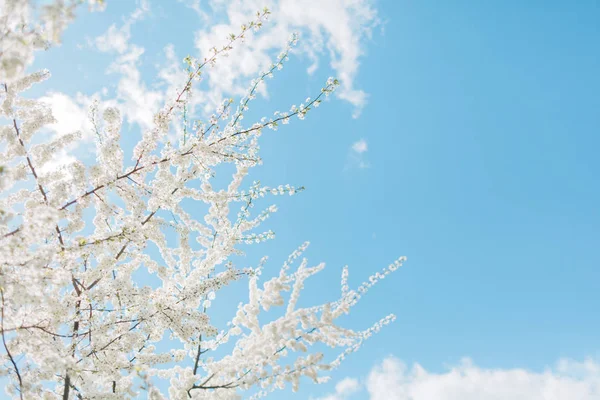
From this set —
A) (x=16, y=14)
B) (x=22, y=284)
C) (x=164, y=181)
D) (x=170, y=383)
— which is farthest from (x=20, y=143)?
(x=170, y=383)

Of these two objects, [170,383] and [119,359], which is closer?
[119,359]

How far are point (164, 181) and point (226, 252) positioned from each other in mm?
1594

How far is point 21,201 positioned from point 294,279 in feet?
9.97

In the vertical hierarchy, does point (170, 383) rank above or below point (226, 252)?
below

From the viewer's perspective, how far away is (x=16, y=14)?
7.80 ft

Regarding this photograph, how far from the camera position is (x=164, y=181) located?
5.03 m

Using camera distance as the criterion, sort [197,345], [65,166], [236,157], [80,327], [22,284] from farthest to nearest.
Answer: [197,345]
[236,157]
[80,327]
[65,166]
[22,284]

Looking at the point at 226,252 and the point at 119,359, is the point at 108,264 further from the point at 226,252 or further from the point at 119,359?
the point at 226,252

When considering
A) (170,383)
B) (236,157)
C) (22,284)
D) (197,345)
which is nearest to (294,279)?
(236,157)

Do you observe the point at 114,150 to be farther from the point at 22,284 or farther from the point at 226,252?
the point at 226,252

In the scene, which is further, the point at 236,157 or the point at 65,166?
the point at 236,157

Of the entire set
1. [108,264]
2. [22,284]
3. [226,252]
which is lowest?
[22,284]

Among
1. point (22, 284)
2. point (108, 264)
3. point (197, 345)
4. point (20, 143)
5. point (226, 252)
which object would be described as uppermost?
point (20, 143)

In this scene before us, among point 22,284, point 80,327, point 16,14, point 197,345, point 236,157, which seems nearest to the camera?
point 16,14
